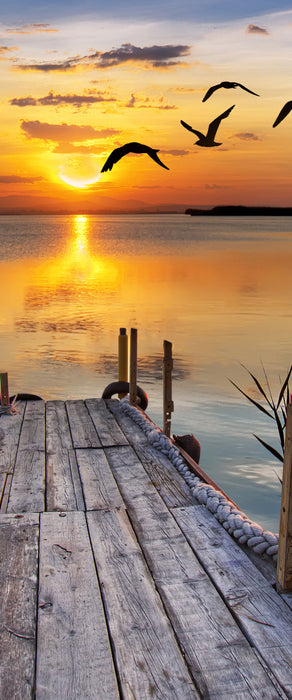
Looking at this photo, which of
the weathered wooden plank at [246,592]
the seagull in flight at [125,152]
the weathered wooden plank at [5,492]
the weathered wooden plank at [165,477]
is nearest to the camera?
the seagull in flight at [125,152]

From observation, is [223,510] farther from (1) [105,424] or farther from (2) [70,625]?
(1) [105,424]

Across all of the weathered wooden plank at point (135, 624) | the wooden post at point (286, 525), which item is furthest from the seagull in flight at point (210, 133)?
the weathered wooden plank at point (135, 624)

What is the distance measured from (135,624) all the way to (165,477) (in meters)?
2.57

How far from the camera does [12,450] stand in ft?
23.2

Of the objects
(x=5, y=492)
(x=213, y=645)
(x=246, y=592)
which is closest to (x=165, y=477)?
(x=5, y=492)

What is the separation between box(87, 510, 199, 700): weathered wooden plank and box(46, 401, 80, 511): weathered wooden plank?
0.64 meters

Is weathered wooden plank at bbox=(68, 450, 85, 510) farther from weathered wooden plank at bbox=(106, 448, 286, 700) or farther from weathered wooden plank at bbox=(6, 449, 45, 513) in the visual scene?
weathered wooden plank at bbox=(106, 448, 286, 700)

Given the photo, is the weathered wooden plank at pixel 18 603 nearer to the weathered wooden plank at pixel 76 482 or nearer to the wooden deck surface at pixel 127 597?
the wooden deck surface at pixel 127 597

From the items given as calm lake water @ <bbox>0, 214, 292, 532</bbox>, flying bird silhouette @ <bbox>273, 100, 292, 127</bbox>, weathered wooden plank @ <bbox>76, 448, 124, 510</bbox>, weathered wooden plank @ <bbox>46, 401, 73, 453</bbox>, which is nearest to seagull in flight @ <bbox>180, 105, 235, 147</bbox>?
flying bird silhouette @ <bbox>273, 100, 292, 127</bbox>

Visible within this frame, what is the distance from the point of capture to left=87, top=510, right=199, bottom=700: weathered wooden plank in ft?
10.3

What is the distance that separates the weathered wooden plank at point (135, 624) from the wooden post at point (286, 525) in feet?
2.67

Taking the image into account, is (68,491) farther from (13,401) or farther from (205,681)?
(13,401)

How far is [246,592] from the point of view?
4.02 meters

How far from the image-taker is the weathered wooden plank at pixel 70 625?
10.3ft
